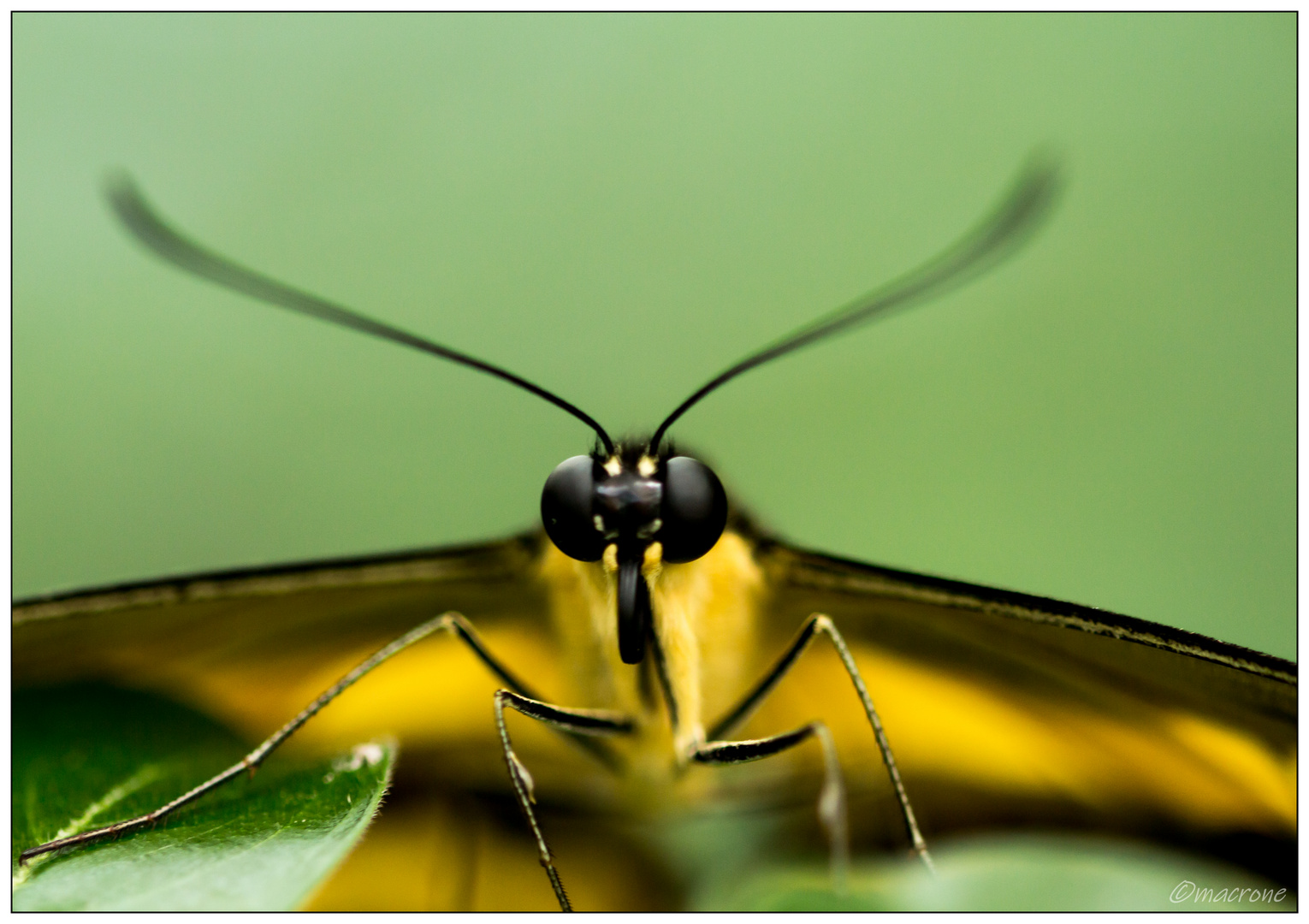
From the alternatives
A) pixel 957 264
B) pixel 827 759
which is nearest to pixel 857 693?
pixel 827 759

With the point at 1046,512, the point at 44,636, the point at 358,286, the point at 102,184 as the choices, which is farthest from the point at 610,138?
the point at 44,636

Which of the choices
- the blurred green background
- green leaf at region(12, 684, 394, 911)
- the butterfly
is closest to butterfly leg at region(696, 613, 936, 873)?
the butterfly

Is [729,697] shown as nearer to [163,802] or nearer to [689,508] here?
[689,508]

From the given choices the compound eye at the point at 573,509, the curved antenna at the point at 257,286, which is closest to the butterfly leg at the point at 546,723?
the compound eye at the point at 573,509

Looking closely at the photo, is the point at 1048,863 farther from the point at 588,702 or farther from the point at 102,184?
the point at 102,184

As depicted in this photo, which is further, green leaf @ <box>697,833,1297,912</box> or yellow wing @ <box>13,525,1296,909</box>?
yellow wing @ <box>13,525,1296,909</box>

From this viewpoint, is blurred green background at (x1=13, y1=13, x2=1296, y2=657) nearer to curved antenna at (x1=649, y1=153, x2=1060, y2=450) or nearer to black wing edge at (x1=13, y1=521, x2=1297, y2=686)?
curved antenna at (x1=649, y1=153, x2=1060, y2=450)

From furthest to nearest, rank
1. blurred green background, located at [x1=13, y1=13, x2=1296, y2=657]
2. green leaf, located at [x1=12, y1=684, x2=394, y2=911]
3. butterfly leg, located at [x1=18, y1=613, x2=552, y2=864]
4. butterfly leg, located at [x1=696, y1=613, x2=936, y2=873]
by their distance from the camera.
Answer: blurred green background, located at [x1=13, y1=13, x2=1296, y2=657] → butterfly leg, located at [x1=696, y1=613, x2=936, y2=873] → butterfly leg, located at [x1=18, y1=613, x2=552, y2=864] → green leaf, located at [x1=12, y1=684, x2=394, y2=911]

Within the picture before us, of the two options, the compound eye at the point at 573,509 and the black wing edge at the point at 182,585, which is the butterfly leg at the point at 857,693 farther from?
the black wing edge at the point at 182,585
